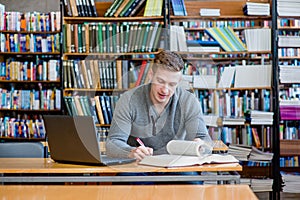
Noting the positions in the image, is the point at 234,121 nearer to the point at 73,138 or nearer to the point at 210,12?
the point at 210,12

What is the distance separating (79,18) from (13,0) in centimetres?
194

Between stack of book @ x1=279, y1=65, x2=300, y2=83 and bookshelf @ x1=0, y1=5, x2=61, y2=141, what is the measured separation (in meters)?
2.50

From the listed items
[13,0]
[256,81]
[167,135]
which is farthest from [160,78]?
[13,0]

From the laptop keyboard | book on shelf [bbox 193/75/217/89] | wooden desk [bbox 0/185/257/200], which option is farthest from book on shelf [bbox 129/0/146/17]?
wooden desk [bbox 0/185/257/200]

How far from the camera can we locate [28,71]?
240 inches

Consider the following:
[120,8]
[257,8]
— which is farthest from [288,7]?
[120,8]

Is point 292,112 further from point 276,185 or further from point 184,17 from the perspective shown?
point 184,17

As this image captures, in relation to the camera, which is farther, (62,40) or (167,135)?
(62,40)

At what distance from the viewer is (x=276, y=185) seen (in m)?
4.82

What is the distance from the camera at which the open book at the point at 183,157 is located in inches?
87.4

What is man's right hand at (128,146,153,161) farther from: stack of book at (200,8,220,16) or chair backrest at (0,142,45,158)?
stack of book at (200,8,220,16)

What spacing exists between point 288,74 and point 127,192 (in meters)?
3.63

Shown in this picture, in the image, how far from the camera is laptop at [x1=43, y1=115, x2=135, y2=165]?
2205 mm

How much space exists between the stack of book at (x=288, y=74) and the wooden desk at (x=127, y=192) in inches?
134
